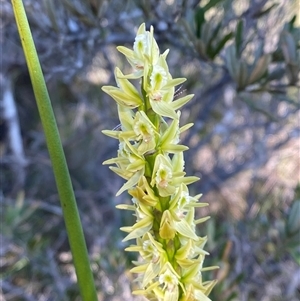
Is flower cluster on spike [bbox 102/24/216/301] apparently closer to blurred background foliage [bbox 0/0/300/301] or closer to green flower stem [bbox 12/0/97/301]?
green flower stem [bbox 12/0/97/301]

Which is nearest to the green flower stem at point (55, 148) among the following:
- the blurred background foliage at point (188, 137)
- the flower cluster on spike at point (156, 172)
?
the flower cluster on spike at point (156, 172)

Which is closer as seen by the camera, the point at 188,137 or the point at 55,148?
the point at 55,148

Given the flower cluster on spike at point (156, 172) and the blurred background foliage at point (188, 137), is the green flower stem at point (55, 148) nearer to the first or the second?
the flower cluster on spike at point (156, 172)

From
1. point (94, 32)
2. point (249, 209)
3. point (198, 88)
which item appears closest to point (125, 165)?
point (94, 32)

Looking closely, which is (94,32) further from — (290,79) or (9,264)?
(9,264)

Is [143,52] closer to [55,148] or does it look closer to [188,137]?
[55,148]

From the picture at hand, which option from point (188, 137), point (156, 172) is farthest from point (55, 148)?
point (188, 137)

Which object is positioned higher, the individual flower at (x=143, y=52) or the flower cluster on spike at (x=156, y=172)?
the individual flower at (x=143, y=52)
